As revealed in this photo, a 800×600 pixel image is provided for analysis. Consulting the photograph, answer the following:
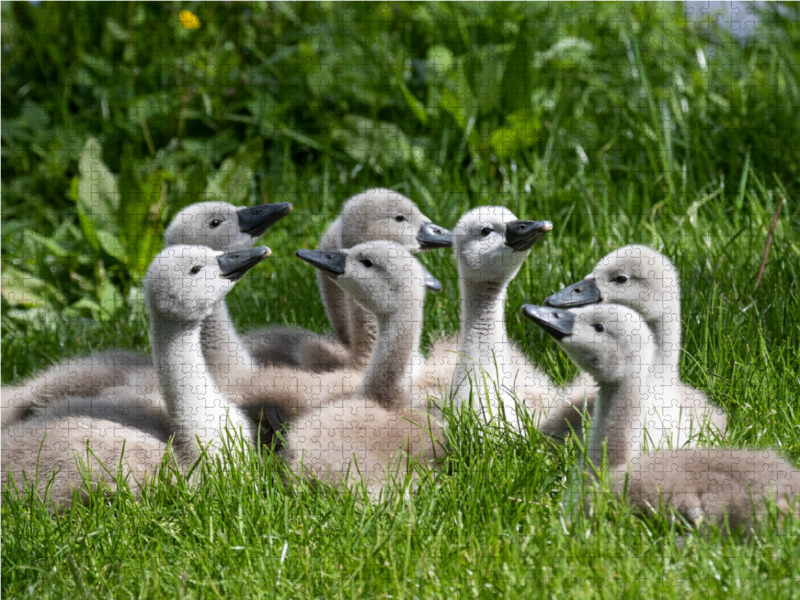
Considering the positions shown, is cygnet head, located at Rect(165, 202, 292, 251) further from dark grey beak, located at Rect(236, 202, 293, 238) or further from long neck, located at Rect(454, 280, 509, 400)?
long neck, located at Rect(454, 280, 509, 400)

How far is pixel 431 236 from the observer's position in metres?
3.81

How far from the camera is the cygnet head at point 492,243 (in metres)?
3.04

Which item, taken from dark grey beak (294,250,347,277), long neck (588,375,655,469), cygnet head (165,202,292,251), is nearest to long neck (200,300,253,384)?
cygnet head (165,202,292,251)

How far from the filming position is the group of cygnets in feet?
8.64

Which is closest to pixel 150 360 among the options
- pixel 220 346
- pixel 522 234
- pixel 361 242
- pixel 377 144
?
pixel 220 346

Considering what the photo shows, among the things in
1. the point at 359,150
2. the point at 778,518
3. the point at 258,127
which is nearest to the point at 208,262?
the point at 778,518

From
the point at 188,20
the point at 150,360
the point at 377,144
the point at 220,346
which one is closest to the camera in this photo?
the point at 220,346

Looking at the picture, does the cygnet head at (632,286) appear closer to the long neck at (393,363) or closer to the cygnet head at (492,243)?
the cygnet head at (492,243)

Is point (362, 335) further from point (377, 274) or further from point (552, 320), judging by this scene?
point (552, 320)

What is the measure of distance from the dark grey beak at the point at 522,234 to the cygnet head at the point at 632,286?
0.66 feet

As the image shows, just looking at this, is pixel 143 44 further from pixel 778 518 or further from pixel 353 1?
pixel 778 518

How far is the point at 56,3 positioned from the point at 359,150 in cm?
296

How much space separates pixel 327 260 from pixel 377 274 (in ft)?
0.64

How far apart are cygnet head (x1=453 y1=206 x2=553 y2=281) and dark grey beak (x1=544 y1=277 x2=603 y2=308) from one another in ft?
0.63
